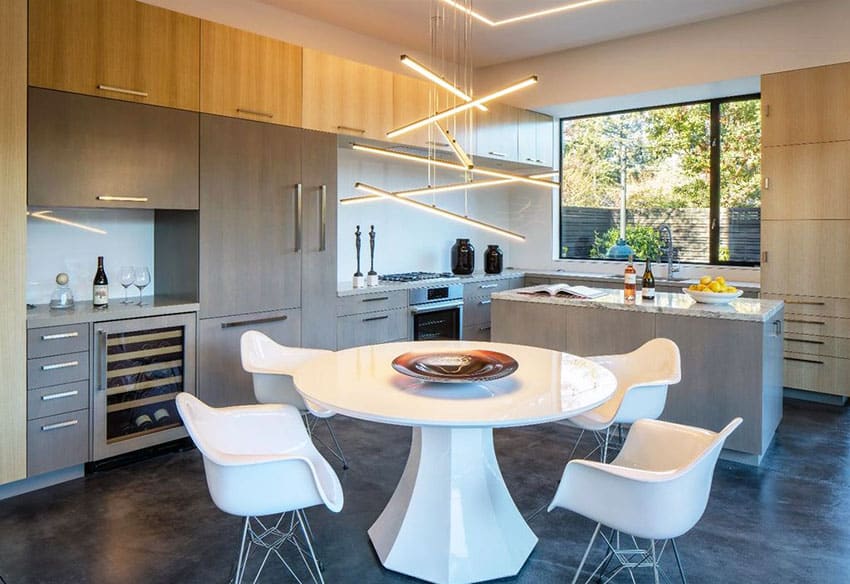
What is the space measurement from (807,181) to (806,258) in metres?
0.57

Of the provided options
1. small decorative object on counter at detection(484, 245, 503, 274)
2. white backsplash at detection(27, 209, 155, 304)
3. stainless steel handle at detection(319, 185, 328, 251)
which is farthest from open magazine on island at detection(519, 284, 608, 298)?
white backsplash at detection(27, 209, 155, 304)

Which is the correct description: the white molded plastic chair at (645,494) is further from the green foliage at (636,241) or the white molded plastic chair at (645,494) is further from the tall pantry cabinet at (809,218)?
the green foliage at (636,241)

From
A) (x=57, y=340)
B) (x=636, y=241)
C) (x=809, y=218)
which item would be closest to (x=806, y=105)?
(x=809, y=218)

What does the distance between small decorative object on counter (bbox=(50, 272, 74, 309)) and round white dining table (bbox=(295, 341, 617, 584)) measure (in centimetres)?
169

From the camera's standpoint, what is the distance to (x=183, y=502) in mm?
2920

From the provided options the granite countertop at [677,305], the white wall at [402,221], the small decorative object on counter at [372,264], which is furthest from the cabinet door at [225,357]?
the granite countertop at [677,305]

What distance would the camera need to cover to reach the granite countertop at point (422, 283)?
4553 mm

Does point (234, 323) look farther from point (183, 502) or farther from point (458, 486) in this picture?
point (458, 486)

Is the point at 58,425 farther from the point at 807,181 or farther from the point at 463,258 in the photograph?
the point at 807,181

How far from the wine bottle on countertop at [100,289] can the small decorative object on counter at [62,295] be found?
0.40 ft

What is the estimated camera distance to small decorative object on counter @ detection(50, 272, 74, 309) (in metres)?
3.30

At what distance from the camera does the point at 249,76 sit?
12.3 feet

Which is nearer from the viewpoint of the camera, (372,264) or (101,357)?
(101,357)

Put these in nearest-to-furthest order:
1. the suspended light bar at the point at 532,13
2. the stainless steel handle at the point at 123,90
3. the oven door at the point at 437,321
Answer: the stainless steel handle at the point at 123,90
the suspended light bar at the point at 532,13
the oven door at the point at 437,321
